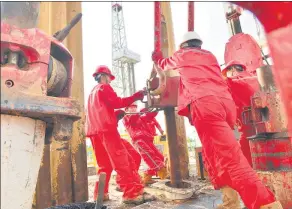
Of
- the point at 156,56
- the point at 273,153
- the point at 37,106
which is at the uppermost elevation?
the point at 156,56

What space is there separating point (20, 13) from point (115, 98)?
262 centimetres

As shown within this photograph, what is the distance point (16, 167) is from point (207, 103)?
80.2 inches

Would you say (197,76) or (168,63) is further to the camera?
(168,63)

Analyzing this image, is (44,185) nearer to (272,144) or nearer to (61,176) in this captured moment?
(61,176)

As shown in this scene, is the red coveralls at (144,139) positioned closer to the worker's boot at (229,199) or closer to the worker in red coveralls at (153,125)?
the worker in red coveralls at (153,125)

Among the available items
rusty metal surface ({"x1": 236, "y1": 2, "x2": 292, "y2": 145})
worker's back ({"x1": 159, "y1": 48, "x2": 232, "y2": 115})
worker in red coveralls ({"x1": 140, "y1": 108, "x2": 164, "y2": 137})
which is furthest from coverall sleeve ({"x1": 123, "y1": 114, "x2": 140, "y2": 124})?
rusty metal surface ({"x1": 236, "y1": 2, "x2": 292, "y2": 145})

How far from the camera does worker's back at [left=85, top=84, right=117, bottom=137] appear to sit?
352 cm

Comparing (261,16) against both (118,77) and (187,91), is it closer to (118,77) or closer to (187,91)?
(187,91)

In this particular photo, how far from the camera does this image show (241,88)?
12.4 ft

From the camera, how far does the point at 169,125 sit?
3.83 meters

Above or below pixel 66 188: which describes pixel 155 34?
above

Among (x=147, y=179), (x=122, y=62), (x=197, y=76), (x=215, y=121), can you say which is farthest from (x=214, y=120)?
(x=122, y=62)

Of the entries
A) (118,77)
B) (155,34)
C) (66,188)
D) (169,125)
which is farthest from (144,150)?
(118,77)

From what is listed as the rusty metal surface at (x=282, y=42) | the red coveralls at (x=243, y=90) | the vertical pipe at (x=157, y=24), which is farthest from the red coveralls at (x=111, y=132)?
the rusty metal surface at (x=282, y=42)
